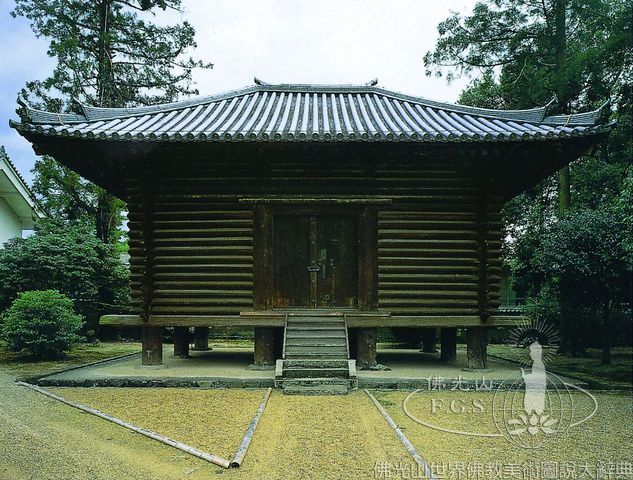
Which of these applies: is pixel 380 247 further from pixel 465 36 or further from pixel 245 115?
pixel 465 36

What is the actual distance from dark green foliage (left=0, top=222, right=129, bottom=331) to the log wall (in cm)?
968

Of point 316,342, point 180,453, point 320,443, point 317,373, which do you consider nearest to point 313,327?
point 316,342

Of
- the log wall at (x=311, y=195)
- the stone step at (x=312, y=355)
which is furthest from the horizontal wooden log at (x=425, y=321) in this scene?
the stone step at (x=312, y=355)

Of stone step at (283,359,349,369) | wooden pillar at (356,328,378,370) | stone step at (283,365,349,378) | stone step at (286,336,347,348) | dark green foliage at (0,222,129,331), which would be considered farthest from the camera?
dark green foliage at (0,222,129,331)

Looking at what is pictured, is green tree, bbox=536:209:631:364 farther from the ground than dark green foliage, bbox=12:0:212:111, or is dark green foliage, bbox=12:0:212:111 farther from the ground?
dark green foliage, bbox=12:0:212:111

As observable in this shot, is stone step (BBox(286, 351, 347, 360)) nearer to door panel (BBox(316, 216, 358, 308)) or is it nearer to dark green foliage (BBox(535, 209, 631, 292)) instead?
door panel (BBox(316, 216, 358, 308))

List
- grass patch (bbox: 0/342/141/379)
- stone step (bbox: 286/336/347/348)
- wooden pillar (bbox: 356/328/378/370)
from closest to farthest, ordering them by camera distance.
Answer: stone step (bbox: 286/336/347/348) < wooden pillar (bbox: 356/328/378/370) < grass patch (bbox: 0/342/141/379)

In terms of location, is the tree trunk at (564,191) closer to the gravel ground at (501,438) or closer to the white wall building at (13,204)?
the gravel ground at (501,438)

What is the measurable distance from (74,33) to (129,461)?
75.0 feet

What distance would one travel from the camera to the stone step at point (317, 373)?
972cm

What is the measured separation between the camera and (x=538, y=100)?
18953 millimetres

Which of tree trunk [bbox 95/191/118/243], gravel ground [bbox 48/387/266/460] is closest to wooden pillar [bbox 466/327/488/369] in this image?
gravel ground [bbox 48/387/266/460]

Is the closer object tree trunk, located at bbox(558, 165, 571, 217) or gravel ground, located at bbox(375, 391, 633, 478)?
gravel ground, located at bbox(375, 391, 633, 478)

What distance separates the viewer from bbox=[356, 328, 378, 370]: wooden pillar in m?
11.0
